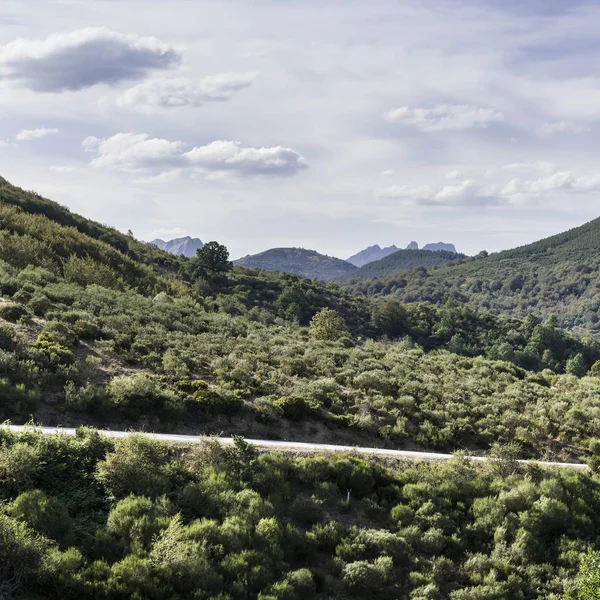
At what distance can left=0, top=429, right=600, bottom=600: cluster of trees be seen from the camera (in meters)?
8.80

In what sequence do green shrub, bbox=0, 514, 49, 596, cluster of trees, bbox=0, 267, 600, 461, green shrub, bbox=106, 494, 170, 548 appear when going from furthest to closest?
cluster of trees, bbox=0, 267, 600, 461
green shrub, bbox=106, 494, 170, 548
green shrub, bbox=0, 514, 49, 596

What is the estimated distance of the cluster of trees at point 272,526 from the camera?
880 cm

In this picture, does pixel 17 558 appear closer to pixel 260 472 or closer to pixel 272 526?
pixel 272 526

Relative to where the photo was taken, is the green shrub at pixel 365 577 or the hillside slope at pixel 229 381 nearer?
the green shrub at pixel 365 577

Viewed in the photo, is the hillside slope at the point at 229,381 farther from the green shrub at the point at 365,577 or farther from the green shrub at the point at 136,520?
the green shrub at the point at 365,577

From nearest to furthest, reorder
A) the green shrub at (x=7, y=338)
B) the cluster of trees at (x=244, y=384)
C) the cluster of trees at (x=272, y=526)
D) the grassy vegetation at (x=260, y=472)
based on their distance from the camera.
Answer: the cluster of trees at (x=272, y=526), the grassy vegetation at (x=260, y=472), the cluster of trees at (x=244, y=384), the green shrub at (x=7, y=338)

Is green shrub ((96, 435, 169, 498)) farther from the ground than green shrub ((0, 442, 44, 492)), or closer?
closer

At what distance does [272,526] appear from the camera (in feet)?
Answer: 35.4

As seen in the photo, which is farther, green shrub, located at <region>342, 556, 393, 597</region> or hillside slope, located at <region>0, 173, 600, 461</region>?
hillside slope, located at <region>0, 173, 600, 461</region>

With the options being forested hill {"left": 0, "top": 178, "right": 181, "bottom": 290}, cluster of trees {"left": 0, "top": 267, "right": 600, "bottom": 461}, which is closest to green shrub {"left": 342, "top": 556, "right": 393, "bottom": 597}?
cluster of trees {"left": 0, "top": 267, "right": 600, "bottom": 461}

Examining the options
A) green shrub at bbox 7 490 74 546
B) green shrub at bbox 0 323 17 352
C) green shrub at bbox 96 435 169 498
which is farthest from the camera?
green shrub at bbox 0 323 17 352

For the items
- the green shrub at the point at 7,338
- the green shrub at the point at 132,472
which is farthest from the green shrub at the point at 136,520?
the green shrub at the point at 7,338

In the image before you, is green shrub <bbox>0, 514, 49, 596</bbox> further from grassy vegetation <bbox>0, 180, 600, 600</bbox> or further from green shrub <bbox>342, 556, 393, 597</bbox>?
green shrub <bbox>342, 556, 393, 597</bbox>

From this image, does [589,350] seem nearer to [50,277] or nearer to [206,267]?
[206,267]
